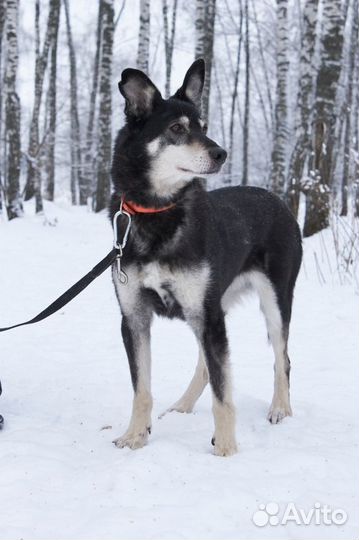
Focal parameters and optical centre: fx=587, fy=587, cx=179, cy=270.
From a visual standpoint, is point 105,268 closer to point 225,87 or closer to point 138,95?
point 138,95

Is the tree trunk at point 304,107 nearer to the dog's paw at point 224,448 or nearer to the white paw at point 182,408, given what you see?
the white paw at point 182,408

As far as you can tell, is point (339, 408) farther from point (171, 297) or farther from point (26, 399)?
point (26, 399)

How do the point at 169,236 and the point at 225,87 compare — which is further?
the point at 225,87

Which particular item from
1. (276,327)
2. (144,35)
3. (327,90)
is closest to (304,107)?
(327,90)

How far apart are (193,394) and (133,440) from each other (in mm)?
811

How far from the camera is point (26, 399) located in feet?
13.8

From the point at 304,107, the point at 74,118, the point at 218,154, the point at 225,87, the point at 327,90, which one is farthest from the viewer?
the point at 225,87

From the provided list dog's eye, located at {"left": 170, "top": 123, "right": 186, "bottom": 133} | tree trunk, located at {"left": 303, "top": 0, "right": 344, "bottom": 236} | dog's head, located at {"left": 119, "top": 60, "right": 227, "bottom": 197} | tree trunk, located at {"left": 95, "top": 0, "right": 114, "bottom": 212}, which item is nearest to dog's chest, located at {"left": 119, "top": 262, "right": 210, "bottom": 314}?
dog's head, located at {"left": 119, "top": 60, "right": 227, "bottom": 197}

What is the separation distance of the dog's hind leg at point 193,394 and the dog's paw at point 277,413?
510 millimetres

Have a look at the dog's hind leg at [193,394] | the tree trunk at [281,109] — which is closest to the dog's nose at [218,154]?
the dog's hind leg at [193,394]

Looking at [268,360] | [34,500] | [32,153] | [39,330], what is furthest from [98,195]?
[34,500]

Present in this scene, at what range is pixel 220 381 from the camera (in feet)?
11.0

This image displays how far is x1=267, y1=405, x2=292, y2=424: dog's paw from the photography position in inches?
156

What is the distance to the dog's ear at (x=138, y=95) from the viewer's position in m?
3.37
